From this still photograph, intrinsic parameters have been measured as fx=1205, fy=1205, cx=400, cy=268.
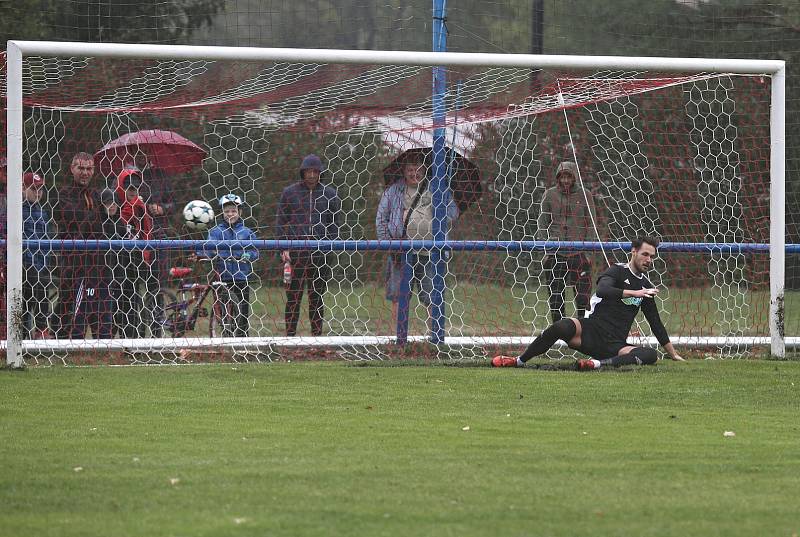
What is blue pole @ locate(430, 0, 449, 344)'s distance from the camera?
10.8 meters

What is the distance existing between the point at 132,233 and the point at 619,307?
4.45 metres

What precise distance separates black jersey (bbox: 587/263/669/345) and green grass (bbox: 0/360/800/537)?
2.85 feet

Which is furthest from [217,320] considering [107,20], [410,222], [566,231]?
[107,20]

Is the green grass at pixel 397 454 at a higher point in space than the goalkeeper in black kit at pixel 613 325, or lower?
lower

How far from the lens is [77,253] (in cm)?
1069

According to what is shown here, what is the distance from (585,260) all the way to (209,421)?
5714mm

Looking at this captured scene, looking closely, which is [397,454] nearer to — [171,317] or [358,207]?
[171,317]

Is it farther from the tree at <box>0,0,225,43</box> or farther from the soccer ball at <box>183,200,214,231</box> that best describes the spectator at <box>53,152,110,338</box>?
the tree at <box>0,0,225,43</box>

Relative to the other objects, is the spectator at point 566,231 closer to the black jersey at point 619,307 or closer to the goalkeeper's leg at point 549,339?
the black jersey at point 619,307

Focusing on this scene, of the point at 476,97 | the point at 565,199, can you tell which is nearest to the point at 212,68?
the point at 476,97

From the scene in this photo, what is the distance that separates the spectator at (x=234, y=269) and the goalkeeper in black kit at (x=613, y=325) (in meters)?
2.61

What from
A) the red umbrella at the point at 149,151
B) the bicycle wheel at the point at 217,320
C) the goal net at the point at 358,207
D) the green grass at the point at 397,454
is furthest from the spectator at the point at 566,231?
the red umbrella at the point at 149,151

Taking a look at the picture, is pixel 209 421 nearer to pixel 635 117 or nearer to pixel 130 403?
pixel 130 403

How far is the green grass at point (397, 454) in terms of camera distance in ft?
13.9
